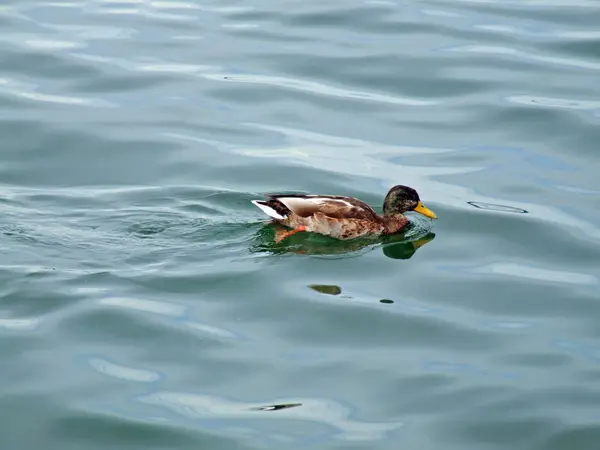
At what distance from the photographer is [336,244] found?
13.7m

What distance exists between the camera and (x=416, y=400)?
9.75 meters

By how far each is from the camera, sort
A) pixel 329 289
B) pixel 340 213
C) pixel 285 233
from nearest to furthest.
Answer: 1. pixel 329 289
2. pixel 340 213
3. pixel 285 233

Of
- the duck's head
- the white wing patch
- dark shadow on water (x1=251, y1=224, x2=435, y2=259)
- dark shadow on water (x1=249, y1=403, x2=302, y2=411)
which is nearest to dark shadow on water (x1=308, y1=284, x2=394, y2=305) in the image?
dark shadow on water (x1=251, y1=224, x2=435, y2=259)

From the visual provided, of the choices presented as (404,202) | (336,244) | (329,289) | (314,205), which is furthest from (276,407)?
(404,202)

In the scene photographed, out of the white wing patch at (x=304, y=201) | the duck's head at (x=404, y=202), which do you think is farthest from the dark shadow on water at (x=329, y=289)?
the duck's head at (x=404, y=202)

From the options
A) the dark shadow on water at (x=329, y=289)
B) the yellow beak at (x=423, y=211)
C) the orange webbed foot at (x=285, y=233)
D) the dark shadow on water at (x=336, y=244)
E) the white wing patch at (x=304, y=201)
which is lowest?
the dark shadow on water at (x=329, y=289)

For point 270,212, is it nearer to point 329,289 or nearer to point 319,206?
point 319,206

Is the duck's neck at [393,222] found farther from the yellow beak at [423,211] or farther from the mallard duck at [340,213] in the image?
the yellow beak at [423,211]

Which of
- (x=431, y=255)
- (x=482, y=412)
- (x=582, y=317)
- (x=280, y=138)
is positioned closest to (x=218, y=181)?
Answer: (x=280, y=138)

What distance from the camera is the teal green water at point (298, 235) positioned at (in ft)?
31.5

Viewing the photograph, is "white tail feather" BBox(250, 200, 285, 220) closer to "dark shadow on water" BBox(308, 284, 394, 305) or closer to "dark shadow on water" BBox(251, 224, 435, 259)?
"dark shadow on water" BBox(251, 224, 435, 259)

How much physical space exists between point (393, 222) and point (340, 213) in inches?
32.8

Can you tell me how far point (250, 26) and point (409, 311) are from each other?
35.1 feet

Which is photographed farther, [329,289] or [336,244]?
[336,244]
